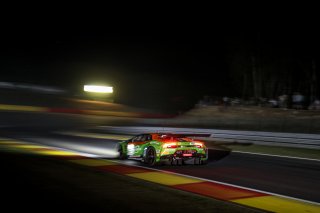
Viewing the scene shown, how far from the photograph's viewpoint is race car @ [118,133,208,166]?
41.3ft

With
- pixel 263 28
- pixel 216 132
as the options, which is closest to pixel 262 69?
pixel 263 28

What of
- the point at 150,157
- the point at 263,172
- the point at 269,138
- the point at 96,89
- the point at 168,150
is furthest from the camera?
the point at 96,89

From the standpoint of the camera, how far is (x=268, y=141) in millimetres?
20125

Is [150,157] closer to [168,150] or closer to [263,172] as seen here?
[168,150]

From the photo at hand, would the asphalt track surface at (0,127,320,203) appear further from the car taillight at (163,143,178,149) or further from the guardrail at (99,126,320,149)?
the guardrail at (99,126,320,149)

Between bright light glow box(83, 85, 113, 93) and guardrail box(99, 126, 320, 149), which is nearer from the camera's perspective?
guardrail box(99, 126, 320, 149)

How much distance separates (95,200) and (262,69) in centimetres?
4179

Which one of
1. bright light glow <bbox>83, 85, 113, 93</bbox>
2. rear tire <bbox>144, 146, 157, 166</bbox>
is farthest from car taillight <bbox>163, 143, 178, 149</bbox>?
bright light glow <bbox>83, 85, 113, 93</bbox>

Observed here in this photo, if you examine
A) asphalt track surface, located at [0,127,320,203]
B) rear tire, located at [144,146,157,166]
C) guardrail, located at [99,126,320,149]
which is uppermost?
guardrail, located at [99,126,320,149]

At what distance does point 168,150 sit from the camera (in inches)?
495

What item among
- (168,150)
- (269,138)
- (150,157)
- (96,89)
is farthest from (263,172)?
(96,89)

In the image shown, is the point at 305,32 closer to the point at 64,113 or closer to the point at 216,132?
the point at 216,132

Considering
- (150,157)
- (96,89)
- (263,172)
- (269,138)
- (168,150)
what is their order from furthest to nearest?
(96,89)
(269,138)
(150,157)
(168,150)
(263,172)

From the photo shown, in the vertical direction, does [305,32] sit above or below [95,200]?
above
